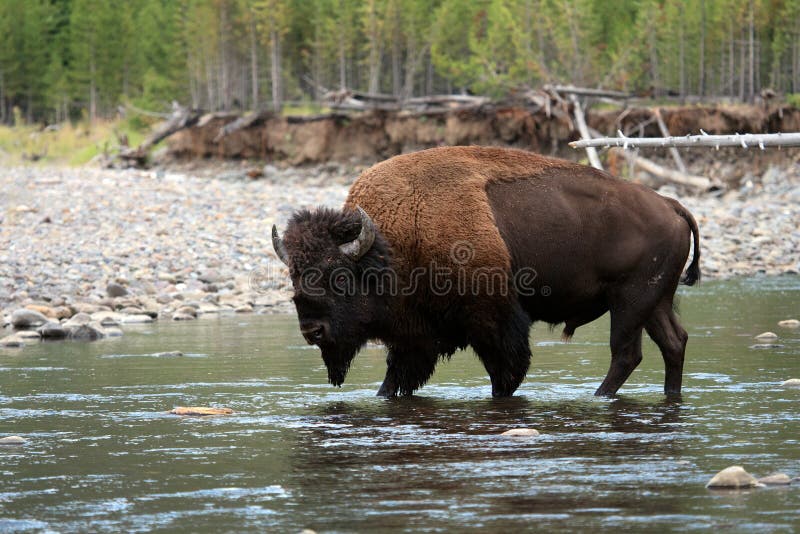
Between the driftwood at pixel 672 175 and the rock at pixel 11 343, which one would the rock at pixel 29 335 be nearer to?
the rock at pixel 11 343

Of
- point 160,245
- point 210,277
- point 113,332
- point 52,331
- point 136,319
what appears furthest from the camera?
point 160,245

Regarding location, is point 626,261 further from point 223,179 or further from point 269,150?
point 269,150

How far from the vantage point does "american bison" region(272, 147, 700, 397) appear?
A: 27.7 ft

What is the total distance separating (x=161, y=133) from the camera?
44.6 meters

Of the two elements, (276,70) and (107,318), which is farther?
(276,70)

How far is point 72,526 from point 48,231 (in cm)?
1632

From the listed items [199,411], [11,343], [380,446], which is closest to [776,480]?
[380,446]

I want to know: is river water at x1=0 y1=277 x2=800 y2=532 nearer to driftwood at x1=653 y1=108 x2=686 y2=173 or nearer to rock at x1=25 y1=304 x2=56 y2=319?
rock at x1=25 y1=304 x2=56 y2=319

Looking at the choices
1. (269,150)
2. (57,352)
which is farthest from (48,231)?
(269,150)

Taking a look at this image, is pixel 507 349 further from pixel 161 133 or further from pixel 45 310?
pixel 161 133

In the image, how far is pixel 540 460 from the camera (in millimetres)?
6008

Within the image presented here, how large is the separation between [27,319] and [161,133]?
105 feet

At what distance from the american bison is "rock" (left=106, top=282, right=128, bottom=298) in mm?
8149

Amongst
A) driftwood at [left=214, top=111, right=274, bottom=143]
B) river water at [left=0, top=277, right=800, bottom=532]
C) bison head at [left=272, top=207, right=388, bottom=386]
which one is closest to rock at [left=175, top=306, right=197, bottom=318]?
river water at [left=0, top=277, right=800, bottom=532]
